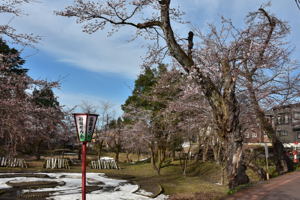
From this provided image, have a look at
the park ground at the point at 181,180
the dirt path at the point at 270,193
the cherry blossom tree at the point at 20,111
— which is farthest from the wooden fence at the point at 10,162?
the dirt path at the point at 270,193

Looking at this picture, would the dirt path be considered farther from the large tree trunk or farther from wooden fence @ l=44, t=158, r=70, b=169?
wooden fence @ l=44, t=158, r=70, b=169

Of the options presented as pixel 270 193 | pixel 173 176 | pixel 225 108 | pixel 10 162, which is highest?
pixel 225 108

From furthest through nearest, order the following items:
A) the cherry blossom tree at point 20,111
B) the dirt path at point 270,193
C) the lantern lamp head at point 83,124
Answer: the dirt path at point 270,193
the lantern lamp head at point 83,124
the cherry blossom tree at point 20,111

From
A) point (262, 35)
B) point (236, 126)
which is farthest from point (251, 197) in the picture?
point (262, 35)

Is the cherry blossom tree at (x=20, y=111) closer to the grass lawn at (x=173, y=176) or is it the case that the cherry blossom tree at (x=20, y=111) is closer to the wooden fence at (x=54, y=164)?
the grass lawn at (x=173, y=176)

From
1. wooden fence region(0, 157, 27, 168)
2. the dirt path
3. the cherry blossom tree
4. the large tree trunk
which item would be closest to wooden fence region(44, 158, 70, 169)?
wooden fence region(0, 157, 27, 168)

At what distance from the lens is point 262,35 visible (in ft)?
39.3

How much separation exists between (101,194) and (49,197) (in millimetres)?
1674

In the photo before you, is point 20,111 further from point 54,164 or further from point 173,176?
point 54,164

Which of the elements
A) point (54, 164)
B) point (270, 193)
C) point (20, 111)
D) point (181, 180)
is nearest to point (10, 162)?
point (54, 164)

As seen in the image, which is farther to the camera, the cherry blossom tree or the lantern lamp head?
the lantern lamp head

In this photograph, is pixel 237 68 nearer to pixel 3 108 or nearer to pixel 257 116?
pixel 257 116

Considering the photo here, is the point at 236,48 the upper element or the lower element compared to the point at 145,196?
upper

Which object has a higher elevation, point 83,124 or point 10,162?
point 83,124
